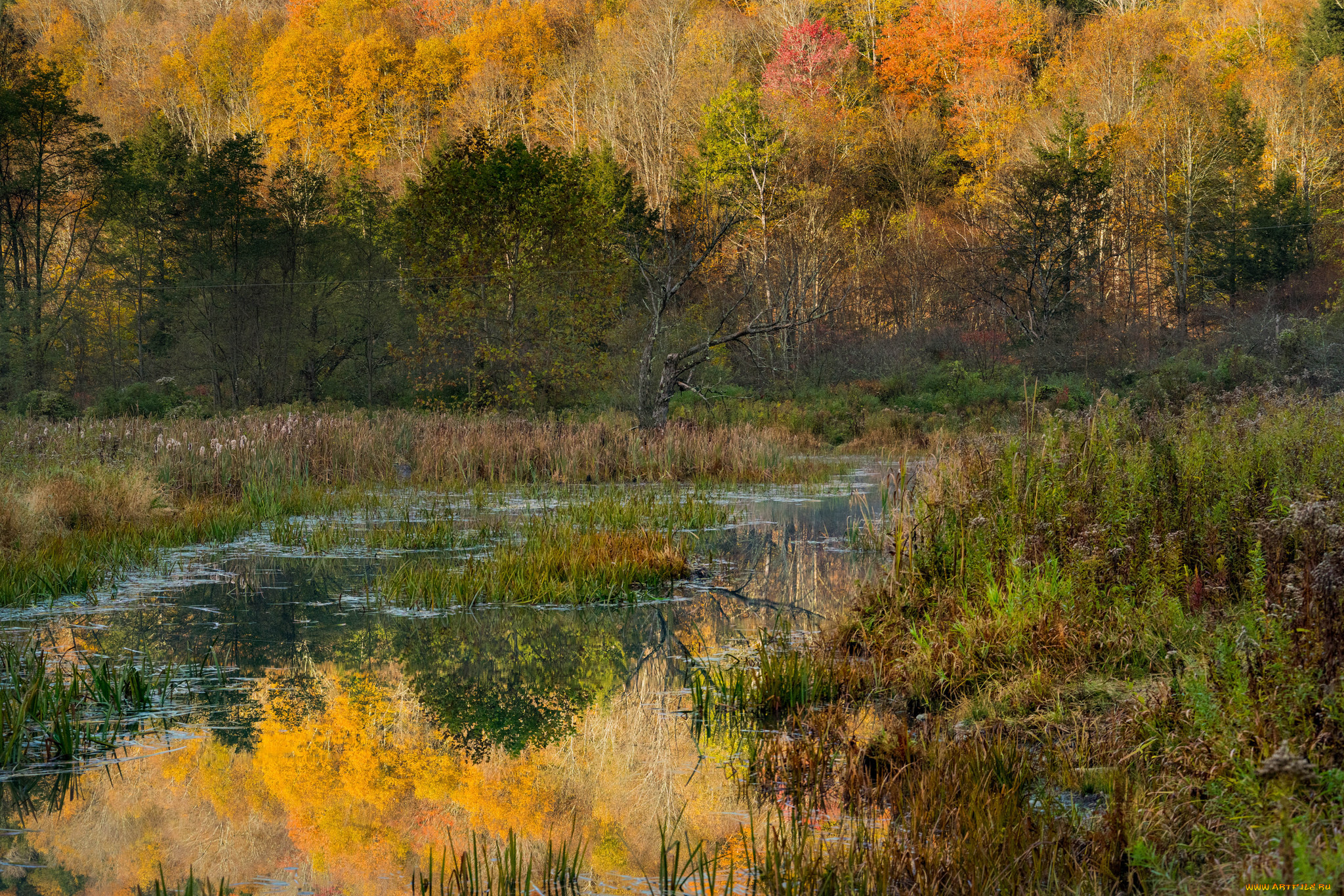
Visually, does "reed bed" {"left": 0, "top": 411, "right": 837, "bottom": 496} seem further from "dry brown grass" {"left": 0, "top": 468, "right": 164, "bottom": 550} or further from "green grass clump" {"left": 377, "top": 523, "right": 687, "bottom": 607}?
"green grass clump" {"left": 377, "top": 523, "right": 687, "bottom": 607}

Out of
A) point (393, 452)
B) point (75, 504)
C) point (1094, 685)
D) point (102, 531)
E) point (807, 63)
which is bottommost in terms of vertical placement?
point (1094, 685)

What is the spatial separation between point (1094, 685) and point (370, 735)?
10.2ft

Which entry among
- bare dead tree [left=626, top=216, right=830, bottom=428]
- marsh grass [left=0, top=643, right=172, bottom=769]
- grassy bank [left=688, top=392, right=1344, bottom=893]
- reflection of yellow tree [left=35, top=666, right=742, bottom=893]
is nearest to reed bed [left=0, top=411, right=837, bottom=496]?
Result: bare dead tree [left=626, top=216, right=830, bottom=428]

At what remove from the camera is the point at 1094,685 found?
428 cm

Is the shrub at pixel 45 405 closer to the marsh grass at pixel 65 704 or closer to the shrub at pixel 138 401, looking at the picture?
the shrub at pixel 138 401

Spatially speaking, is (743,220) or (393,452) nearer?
(393,452)

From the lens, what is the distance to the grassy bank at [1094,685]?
9.43ft

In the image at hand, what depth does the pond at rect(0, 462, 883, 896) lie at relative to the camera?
3.29m

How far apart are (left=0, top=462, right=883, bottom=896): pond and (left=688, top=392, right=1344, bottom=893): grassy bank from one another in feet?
1.85

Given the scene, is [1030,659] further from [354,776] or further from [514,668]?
[354,776]

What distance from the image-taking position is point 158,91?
4791 cm

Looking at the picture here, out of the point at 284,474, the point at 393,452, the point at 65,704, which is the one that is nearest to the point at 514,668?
the point at 65,704

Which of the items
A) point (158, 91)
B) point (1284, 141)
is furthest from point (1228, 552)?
point (158, 91)

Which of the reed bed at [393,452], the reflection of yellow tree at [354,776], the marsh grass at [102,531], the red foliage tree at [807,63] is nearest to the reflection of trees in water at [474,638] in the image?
the reflection of yellow tree at [354,776]
